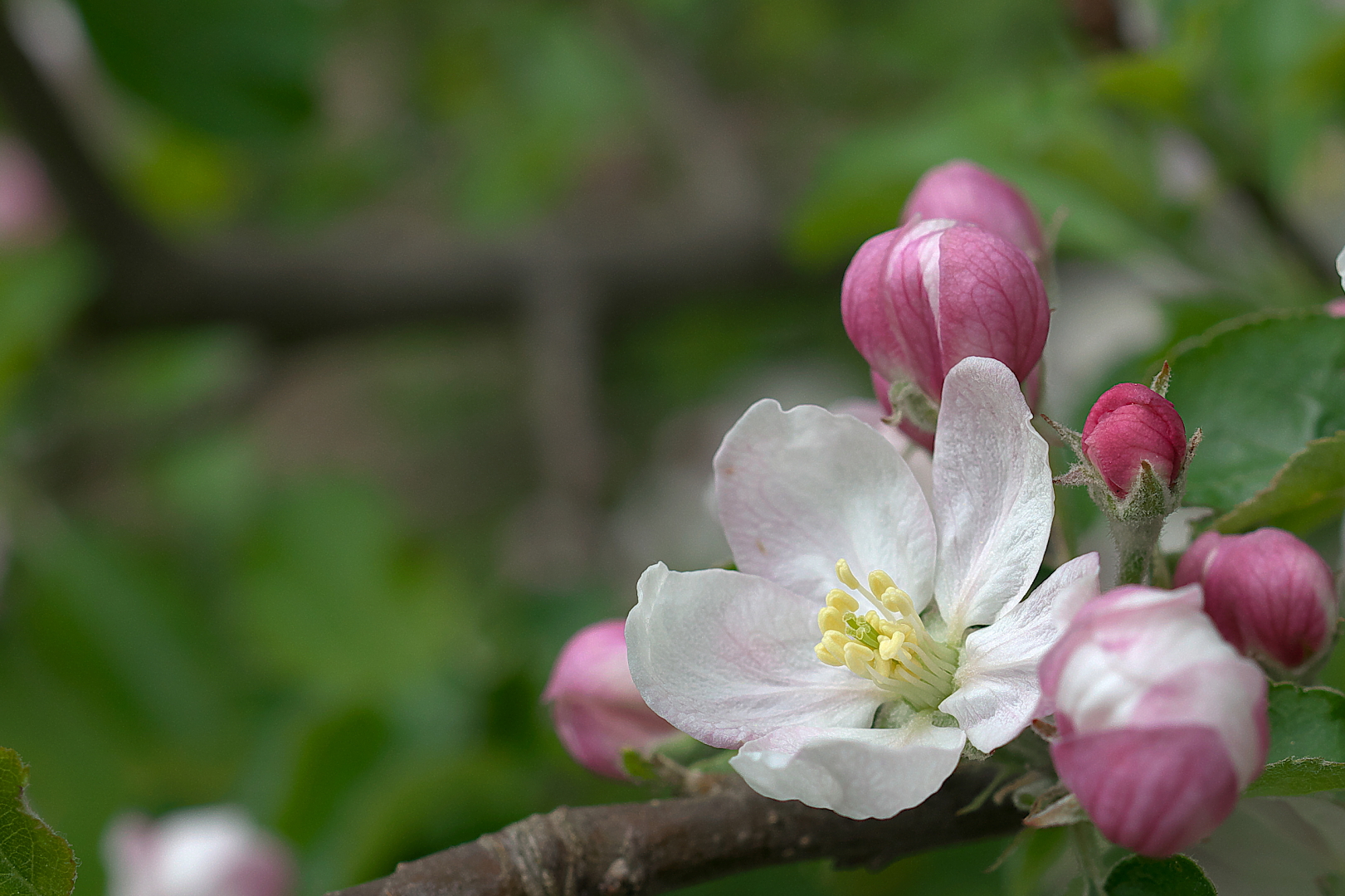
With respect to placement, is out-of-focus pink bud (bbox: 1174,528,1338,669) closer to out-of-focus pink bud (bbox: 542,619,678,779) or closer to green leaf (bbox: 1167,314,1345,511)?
green leaf (bbox: 1167,314,1345,511)

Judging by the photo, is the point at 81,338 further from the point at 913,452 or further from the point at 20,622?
the point at 913,452

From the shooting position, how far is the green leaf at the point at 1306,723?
1.98 ft

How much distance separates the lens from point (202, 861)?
1.35 m

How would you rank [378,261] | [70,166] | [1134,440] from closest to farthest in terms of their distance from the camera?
[1134,440] < [70,166] < [378,261]

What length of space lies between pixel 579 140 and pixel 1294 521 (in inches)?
106

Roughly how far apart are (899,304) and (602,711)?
32cm

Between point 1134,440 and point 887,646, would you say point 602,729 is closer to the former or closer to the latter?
point 887,646

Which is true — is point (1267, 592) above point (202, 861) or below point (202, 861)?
below

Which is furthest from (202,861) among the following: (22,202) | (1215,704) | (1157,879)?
(22,202)

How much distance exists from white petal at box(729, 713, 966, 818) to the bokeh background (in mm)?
253

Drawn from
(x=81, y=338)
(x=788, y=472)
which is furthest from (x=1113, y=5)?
(x=81, y=338)

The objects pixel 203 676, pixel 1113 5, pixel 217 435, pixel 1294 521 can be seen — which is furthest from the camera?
pixel 217 435

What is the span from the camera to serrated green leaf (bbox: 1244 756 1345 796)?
548mm

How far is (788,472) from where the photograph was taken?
2.35 ft
